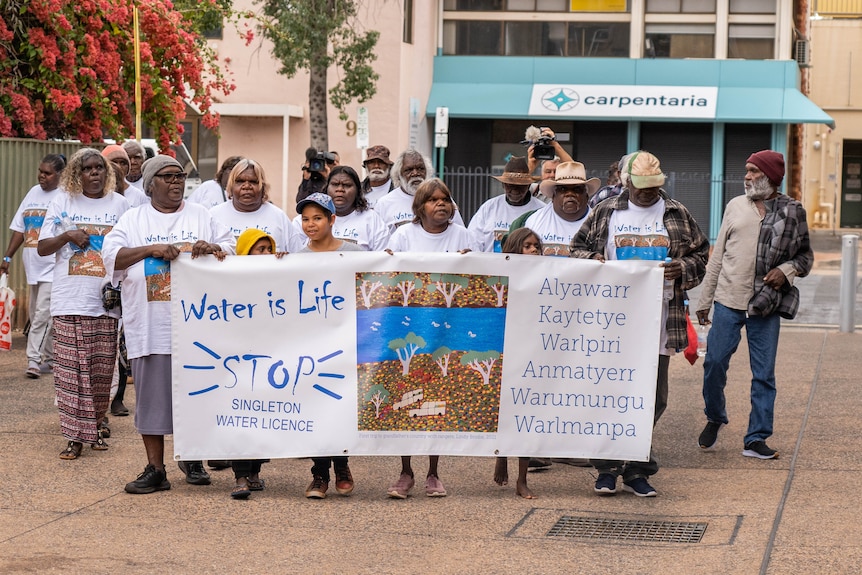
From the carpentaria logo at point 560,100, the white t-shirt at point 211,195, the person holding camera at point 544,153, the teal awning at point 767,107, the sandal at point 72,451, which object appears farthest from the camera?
the carpentaria logo at point 560,100

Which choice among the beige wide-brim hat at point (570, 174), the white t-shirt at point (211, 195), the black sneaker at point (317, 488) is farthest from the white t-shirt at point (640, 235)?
the white t-shirt at point (211, 195)

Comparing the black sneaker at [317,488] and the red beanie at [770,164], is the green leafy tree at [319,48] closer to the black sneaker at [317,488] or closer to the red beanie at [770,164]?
the red beanie at [770,164]

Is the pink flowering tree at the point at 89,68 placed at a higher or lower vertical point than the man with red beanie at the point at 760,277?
higher

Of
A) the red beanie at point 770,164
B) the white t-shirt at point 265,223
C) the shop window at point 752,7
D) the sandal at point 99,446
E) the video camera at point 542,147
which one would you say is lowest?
the sandal at point 99,446

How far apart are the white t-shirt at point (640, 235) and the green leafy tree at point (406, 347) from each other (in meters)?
1.29

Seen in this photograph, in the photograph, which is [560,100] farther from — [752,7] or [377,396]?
[377,396]

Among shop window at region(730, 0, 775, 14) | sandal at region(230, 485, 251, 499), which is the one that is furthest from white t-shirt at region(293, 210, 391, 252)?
shop window at region(730, 0, 775, 14)

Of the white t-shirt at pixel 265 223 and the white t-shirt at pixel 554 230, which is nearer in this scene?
the white t-shirt at pixel 265 223

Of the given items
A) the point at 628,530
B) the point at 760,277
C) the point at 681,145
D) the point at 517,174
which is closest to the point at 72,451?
the point at 517,174

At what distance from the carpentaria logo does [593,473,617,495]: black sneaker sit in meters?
27.5

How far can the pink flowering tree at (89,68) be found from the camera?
14.9 metres

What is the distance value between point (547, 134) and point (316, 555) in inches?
190

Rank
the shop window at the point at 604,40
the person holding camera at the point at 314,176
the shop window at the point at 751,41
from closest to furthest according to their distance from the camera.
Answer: the person holding camera at the point at 314,176 → the shop window at the point at 751,41 → the shop window at the point at 604,40

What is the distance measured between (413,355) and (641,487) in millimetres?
1440
